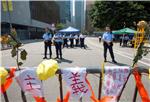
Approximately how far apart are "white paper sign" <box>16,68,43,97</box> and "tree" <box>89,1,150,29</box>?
55.6 meters

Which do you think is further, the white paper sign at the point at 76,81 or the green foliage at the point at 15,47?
the green foliage at the point at 15,47

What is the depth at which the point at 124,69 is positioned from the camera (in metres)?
3.40

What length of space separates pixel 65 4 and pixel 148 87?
18739 centimetres

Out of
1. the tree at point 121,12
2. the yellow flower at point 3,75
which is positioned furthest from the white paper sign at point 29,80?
the tree at point 121,12

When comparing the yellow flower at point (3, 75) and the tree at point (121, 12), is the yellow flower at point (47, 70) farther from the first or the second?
the tree at point (121, 12)

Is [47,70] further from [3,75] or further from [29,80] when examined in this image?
[3,75]

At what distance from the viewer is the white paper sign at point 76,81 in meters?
3.35

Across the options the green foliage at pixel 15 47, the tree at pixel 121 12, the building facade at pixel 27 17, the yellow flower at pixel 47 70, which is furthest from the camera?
the building facade at pixel 27 17

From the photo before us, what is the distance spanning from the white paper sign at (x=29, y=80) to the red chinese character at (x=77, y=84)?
338 millimetres

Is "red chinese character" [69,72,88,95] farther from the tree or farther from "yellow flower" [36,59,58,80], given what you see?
the tree

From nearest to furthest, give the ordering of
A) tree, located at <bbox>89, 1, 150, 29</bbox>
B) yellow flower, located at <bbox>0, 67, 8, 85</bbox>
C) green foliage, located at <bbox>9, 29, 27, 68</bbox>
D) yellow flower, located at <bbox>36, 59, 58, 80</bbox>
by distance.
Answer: yellow flower, located at <bbox>36, 59, 58, 80</bbox>, yellow flower, located at <bbox>0, 67, 8, 85</bbox>, green foliage, located at <bbox>9, 29, 27, 68</bbox>, tree, located at <bbox>89, 1, 150, 29</bbox>

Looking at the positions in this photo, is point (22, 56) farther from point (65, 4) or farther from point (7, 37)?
point (65, 4)

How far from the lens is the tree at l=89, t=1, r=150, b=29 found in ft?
198

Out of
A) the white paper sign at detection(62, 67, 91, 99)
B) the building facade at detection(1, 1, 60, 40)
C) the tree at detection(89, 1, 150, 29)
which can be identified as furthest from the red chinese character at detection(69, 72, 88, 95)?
the tree at detection(89, 1, 150, 29)
